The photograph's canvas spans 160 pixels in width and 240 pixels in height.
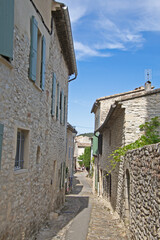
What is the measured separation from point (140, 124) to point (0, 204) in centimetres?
571

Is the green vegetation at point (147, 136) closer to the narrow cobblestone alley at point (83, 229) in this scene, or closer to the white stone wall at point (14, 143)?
the narrow cobblestone alley at point (83, 229)

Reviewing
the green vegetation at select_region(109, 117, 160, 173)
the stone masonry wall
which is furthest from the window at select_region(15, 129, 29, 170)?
the green vegetation at select_region(109, 117, 160, 173)

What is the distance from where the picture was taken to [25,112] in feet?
17.9

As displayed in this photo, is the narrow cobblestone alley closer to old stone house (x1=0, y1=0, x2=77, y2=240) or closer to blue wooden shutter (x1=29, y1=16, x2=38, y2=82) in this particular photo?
old stone house (x1=0, y1=0, x2=77, y2=240)

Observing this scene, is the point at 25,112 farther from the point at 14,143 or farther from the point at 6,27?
the point at 6,27

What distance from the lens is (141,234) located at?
16.4 feet

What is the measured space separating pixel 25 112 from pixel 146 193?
9.60ft

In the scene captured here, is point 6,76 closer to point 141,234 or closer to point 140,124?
point 141,234

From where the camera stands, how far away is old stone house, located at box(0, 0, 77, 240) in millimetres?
4246

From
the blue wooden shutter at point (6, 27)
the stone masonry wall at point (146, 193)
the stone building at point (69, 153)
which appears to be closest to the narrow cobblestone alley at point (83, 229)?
the stone masonry wall at point (146, 193)

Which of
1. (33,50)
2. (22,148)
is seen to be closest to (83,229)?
(22,148)

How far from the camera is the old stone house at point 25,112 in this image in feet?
13.9

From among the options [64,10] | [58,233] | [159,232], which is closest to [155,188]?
[159,232]

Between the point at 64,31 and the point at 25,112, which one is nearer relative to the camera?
the point at 25,112
